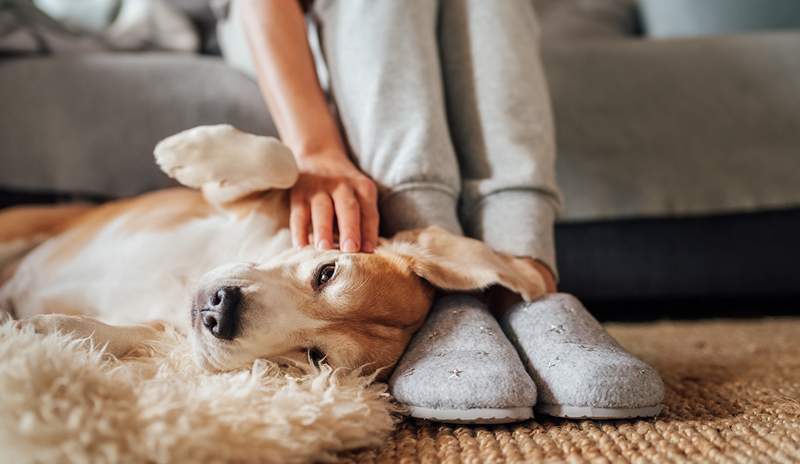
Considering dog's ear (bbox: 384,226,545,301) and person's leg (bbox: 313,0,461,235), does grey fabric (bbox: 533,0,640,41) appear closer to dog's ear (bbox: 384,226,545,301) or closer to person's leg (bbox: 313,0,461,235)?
person's leg (bbox: 313,0,461,235)

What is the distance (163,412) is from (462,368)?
0.36 meters

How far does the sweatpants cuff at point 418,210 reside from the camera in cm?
121

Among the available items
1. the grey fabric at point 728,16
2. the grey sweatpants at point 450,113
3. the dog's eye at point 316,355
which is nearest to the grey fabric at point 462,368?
the dog's eye at point 316,355

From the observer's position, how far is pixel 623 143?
186 centimetres

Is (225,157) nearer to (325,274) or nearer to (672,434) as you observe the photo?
(325,274)

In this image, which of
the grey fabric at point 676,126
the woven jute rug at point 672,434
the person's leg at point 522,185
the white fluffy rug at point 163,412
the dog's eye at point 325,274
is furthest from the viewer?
the grey fabric at point 676,126

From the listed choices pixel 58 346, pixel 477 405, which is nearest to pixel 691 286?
pixel 477 405

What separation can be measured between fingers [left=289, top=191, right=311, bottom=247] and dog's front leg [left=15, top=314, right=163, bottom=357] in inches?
10.1

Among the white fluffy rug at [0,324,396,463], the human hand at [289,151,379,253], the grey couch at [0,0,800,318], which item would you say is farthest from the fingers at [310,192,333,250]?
the grey couch at [0,0,800,318]

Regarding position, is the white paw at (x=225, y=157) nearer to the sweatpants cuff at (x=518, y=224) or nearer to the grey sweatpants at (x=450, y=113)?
the grey sweatpants at (x=450, y=113)

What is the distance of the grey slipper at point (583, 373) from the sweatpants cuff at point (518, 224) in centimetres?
17

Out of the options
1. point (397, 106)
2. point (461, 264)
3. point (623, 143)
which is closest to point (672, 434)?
point (461, 264)

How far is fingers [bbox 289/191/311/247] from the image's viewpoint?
115 centimetres

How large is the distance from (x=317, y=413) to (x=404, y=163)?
546mm
